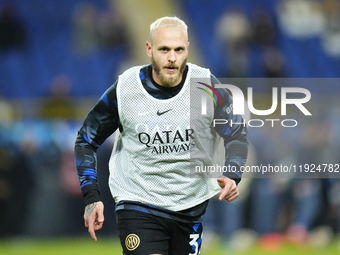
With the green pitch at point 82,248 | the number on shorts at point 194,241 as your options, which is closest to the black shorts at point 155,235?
the number on shorts at point 194,241

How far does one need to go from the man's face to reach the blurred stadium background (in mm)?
4928

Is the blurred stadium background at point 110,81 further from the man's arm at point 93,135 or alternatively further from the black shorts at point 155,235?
the man's arm at point 93,135

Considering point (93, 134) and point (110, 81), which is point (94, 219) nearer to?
point (93, 134)

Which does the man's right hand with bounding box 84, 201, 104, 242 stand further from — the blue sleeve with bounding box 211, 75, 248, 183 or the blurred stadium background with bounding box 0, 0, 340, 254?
the blurred stadium background with bounding box 0, 0, 340, 254

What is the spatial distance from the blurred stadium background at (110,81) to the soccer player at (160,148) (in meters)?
4.67

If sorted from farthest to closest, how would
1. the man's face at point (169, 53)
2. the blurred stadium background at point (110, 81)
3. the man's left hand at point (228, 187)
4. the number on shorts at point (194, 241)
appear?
the blurred stadium background at point (110, 81)
the number on shorts at point (194, 241)
the man's face at point (169, 53)
the man's left hand at point (228, 187)

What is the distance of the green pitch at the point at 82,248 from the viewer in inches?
328

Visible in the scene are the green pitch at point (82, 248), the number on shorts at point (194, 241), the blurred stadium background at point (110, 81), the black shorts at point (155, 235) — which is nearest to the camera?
the black shorts at point (155, 235)

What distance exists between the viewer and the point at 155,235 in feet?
12.1

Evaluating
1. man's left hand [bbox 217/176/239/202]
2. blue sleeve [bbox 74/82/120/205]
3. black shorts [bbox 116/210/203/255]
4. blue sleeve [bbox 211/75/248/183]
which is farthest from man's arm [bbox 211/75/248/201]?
blue sleeve [bbox 74/82/120/205]

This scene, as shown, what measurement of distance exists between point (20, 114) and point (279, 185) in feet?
16.0

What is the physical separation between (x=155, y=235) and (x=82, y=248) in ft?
18.1

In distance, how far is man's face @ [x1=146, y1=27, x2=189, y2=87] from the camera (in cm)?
374

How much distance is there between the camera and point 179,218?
3787mm
